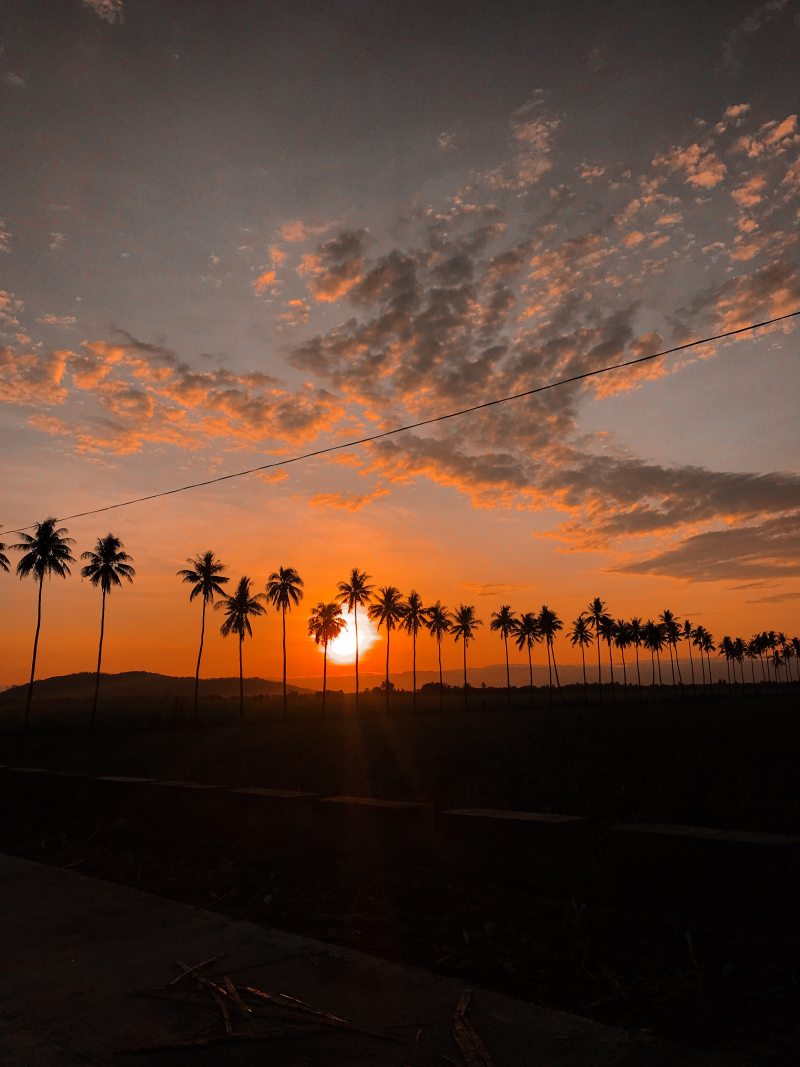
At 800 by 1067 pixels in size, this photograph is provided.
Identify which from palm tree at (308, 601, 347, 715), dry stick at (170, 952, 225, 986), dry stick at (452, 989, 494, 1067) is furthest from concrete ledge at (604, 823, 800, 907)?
palm tree at (308, 601, 347, 715)

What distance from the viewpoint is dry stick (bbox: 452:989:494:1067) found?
312 centimetres

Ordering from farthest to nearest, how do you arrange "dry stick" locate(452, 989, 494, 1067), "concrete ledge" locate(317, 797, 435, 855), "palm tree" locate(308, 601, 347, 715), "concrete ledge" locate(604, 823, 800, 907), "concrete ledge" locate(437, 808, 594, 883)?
"palm tree" locate(308, 601, 347, 715) → "concrete ledge" locate(317, 797, 435, 855) → "concrete ledge" locate(437, 808, 594, 883) → "concrete ledge" locate(604, 823, 800, 907) → "dry stick" locate(452, 989, 494, 1067)

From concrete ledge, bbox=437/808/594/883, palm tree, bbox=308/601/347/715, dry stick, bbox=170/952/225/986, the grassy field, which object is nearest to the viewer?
dry stick, bbox=170/952/225/986

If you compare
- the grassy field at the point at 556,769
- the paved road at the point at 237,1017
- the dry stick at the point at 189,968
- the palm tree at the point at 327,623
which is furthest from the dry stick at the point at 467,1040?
the palm tree at the point at 327,623

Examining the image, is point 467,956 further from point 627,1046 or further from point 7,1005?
point 7,1005

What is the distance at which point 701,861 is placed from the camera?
504 centimetres

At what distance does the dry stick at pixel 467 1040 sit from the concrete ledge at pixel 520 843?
6.99 feet

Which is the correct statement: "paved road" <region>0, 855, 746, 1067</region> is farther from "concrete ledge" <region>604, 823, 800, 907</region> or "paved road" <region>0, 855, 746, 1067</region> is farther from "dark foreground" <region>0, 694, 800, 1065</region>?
"concrete ledge" <region>604, 823, 800, 907</region>

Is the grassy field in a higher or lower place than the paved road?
higher

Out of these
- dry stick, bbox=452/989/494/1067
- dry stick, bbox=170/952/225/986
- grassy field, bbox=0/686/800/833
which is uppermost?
grassy field, bbox=0/686/800/833

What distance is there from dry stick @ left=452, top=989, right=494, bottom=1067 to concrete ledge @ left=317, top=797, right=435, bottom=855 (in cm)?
298

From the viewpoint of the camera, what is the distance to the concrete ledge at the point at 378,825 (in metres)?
6.75

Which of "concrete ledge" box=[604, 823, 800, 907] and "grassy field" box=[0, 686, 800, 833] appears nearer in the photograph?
"concrete ledge" box=[604, 823, 800, 907]

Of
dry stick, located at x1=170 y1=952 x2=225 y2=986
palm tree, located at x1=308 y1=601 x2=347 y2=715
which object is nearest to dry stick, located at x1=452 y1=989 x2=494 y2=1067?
dry stick, located at x1=170 y1=952 x2=225 y2=986
